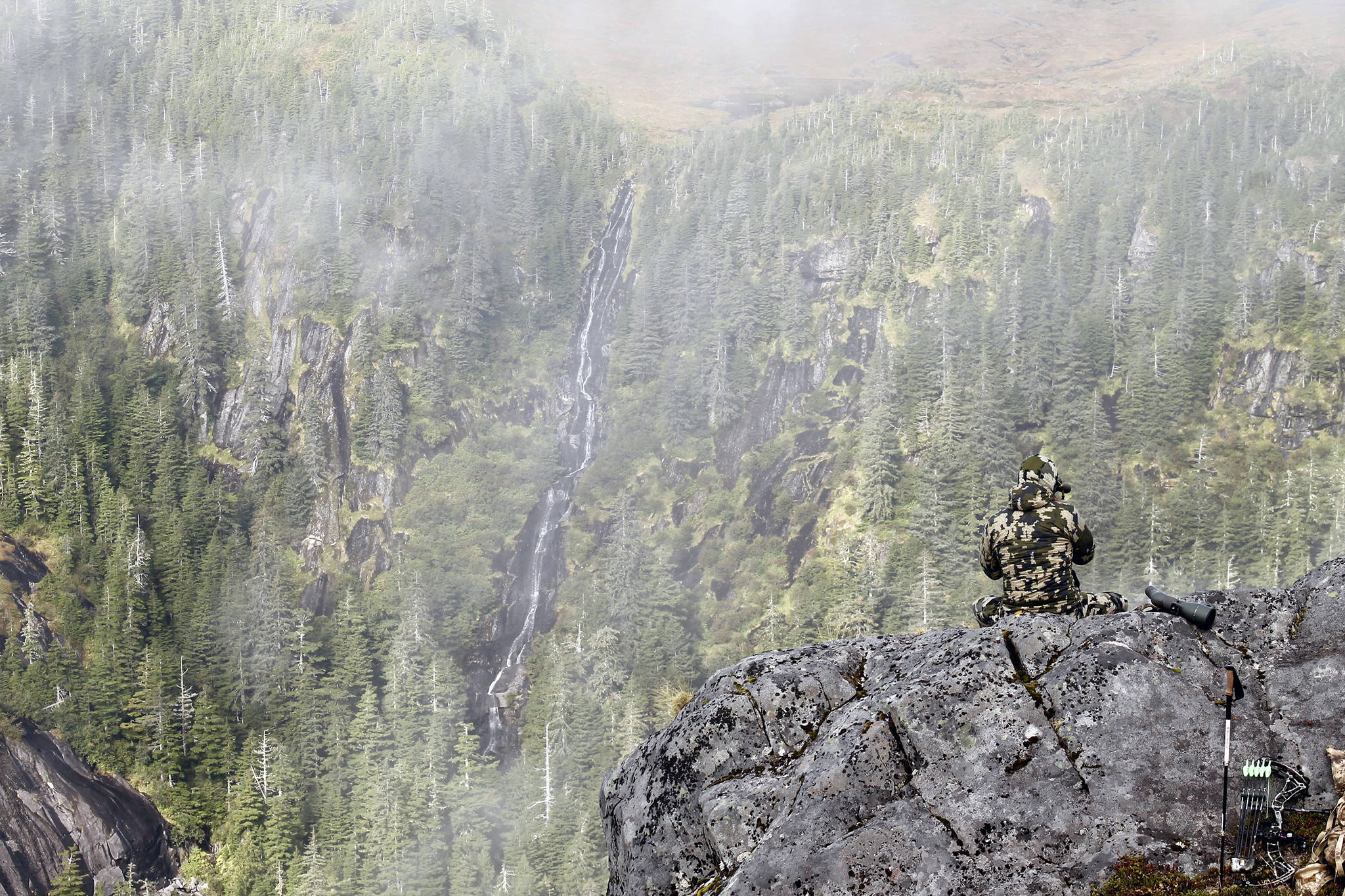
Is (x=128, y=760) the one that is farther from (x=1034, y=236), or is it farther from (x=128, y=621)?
(x=1034, y=236)

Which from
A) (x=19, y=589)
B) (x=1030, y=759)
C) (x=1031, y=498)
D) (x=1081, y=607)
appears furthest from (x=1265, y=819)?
(x=19, y=589)

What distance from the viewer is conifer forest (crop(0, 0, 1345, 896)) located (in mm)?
103188

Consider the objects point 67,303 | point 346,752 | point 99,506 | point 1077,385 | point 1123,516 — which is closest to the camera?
point 1123,516

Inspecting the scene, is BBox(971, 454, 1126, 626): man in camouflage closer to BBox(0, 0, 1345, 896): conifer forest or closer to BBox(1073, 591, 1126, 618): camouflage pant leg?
BBox(1073, 591, 1126, 618): camouflage pant leg

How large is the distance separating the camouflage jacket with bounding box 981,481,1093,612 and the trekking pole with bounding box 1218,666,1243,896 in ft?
10.5

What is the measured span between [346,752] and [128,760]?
2484 centimetres

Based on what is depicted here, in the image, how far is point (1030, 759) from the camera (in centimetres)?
1022

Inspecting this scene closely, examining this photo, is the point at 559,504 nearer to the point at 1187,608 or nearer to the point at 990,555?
the point at 990,555

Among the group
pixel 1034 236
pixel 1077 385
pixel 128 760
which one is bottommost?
pixel 128 760

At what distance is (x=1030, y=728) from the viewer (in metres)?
10.4

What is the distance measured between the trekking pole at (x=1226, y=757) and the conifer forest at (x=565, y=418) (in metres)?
82.1

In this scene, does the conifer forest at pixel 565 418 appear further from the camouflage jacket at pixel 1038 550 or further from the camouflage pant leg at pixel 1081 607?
the camouflage jacket at pixel 1038 550

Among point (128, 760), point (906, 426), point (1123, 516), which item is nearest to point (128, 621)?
point (128, 760)

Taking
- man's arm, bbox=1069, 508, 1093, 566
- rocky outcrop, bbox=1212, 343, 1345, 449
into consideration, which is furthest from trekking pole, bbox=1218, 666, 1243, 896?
rocky outcrop, bbox=1212, 343, 1345, 449
